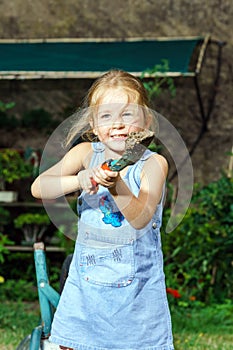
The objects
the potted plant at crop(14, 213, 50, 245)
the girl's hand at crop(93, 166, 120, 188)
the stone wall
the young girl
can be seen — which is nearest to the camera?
the girl's hand at crop(93, 166, 120, 188)

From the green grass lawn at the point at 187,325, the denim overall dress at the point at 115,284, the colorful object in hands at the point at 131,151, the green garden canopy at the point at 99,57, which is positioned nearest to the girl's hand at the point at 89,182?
the colorful object in hands at the point at 131,151

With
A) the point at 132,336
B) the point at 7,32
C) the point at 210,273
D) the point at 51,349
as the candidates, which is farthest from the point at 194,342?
the point at 7,32

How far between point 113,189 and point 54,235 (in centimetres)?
490

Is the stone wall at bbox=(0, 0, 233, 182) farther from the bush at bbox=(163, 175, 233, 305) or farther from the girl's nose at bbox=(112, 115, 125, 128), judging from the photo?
the girl's nose at bbox=(112, 115, 125, 128)

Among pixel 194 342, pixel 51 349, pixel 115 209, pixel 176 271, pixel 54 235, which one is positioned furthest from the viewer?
pixel 54 235

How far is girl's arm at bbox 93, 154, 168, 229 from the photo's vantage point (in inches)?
79.4

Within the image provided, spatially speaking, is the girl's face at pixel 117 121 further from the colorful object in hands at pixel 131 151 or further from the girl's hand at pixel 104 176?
the girl's hand at pixel 104 176

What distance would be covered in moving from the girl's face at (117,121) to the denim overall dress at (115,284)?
11cm

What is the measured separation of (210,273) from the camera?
5.85 metres

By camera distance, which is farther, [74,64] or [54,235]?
[54,235]

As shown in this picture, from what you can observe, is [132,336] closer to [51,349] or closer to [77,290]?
[77,290]

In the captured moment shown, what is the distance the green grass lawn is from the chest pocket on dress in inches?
79.7

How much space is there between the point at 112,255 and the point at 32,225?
4380 millimetres

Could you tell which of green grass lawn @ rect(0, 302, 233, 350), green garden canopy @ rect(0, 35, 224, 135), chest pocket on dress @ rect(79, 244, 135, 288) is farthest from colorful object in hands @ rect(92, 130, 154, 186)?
green garden canopy @ rect(0, 35, 224, 135)
